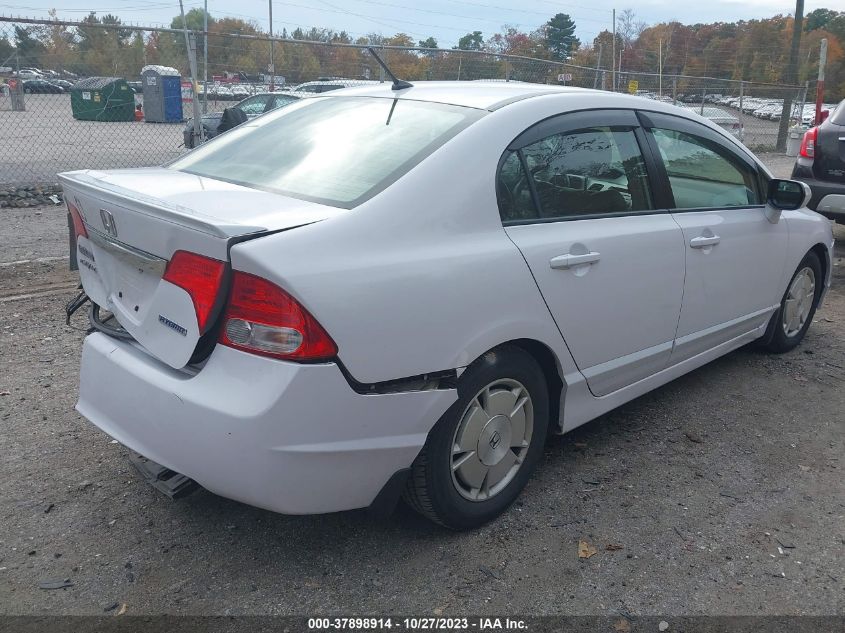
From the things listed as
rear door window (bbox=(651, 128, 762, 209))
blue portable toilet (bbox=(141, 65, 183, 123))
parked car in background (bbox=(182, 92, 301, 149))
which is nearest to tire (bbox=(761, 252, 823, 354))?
rear door window (bbox=(651, 128, 762, 209))

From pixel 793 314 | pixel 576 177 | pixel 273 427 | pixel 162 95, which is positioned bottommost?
pixel 793 314

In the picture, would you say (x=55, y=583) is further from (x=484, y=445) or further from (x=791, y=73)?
(x=791, y=73)

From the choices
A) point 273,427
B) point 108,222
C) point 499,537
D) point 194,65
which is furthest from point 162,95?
point 273,427

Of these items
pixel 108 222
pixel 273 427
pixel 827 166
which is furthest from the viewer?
pixel 827 166

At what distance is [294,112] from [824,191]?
19.7 feet

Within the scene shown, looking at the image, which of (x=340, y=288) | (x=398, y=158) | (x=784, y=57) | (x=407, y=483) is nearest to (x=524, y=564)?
(x=407, y=483)

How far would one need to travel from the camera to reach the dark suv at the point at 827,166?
A: 738 centimetres

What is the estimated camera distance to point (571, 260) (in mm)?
2953

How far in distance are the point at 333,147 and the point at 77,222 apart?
1066 mm

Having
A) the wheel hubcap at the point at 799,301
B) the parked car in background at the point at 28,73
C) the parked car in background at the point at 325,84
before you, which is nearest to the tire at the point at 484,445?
the wheel hubcap at the point at 799,301

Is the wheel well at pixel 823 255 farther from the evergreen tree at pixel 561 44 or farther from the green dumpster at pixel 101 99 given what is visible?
the evergreen tree at pixel 561 44

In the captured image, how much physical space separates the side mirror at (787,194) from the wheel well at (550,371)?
2.06 m

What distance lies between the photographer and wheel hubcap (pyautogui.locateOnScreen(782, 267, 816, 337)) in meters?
4.82

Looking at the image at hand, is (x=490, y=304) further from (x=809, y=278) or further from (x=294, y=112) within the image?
(x=809, y=278)
